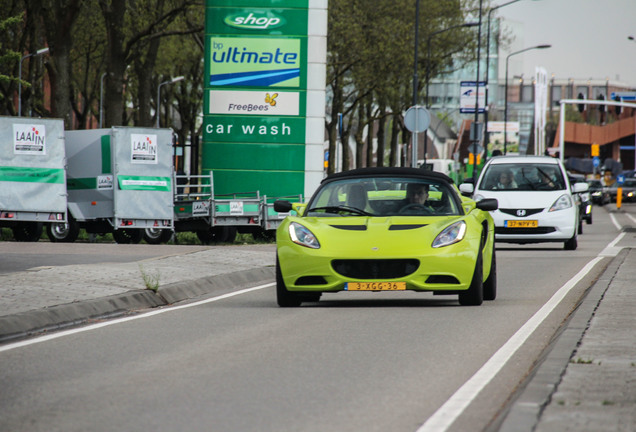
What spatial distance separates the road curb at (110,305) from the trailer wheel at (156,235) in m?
11.8

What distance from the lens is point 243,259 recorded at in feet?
64.0

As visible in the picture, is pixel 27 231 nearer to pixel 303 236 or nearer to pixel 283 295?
pixel 283 295

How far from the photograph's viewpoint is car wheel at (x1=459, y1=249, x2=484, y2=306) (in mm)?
12852

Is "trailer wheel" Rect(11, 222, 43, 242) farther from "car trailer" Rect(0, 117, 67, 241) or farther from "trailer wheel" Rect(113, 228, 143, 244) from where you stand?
"trailer wheel" Rect(113, 228, 143, 244)

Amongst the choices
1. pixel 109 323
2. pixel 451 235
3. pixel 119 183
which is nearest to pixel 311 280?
pixel 451 235

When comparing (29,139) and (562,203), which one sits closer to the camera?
(562,203)

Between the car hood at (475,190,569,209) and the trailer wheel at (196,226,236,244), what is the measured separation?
7.11m

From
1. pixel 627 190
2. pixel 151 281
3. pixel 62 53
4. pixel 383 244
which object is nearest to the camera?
pixel 383 244

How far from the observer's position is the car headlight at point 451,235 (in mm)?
12617

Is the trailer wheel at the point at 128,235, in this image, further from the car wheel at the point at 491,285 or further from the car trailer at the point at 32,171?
the car wheel at the point at 491,285

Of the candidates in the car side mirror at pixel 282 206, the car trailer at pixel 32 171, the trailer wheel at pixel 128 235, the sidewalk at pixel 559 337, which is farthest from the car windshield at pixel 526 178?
the car side mirror at pixel 282 206

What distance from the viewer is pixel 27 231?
29.2 meters

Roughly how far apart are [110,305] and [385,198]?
9.78 feet

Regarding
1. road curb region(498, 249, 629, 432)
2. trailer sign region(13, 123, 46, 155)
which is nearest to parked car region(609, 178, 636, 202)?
trailer sign region(13, 123, 46, 155)
